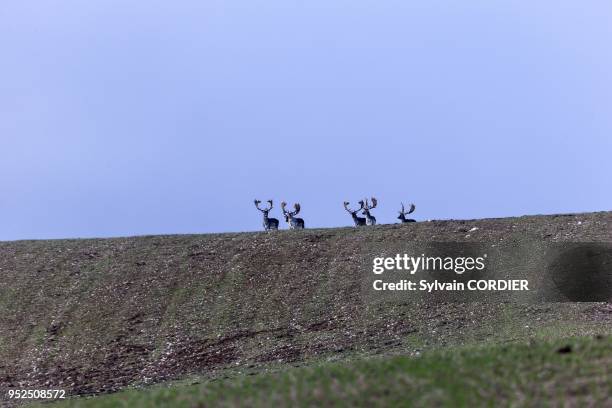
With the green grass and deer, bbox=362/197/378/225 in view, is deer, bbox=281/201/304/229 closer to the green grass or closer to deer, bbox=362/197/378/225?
deer, bbox=362/197/378/225

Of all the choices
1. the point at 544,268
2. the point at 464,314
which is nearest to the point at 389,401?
the point at 464,314

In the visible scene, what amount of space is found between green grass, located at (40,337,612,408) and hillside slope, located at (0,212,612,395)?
11.6 metres

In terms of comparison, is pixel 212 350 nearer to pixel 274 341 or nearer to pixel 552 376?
pixel 274 341

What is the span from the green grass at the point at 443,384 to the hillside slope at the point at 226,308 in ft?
37.9

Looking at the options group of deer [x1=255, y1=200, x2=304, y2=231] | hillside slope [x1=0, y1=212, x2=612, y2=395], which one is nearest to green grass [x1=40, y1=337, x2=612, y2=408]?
hillside slope [x1=0, y1=212, x2=612, y2=395]

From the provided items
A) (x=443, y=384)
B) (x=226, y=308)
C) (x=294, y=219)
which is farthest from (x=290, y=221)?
(x=443, y=384)

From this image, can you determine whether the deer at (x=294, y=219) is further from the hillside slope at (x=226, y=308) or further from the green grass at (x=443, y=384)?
the green grass at (x=443, y=384)

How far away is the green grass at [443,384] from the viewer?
18469mm

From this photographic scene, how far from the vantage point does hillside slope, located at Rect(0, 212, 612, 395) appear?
119 feet

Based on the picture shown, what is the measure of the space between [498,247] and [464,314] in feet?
22.0

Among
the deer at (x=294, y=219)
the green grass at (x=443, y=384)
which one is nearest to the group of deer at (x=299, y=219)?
the deer at (x=294, y=219)

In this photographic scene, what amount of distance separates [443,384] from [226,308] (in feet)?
79.2

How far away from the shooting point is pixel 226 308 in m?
42.8

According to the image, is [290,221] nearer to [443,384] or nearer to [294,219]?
[294,219]
